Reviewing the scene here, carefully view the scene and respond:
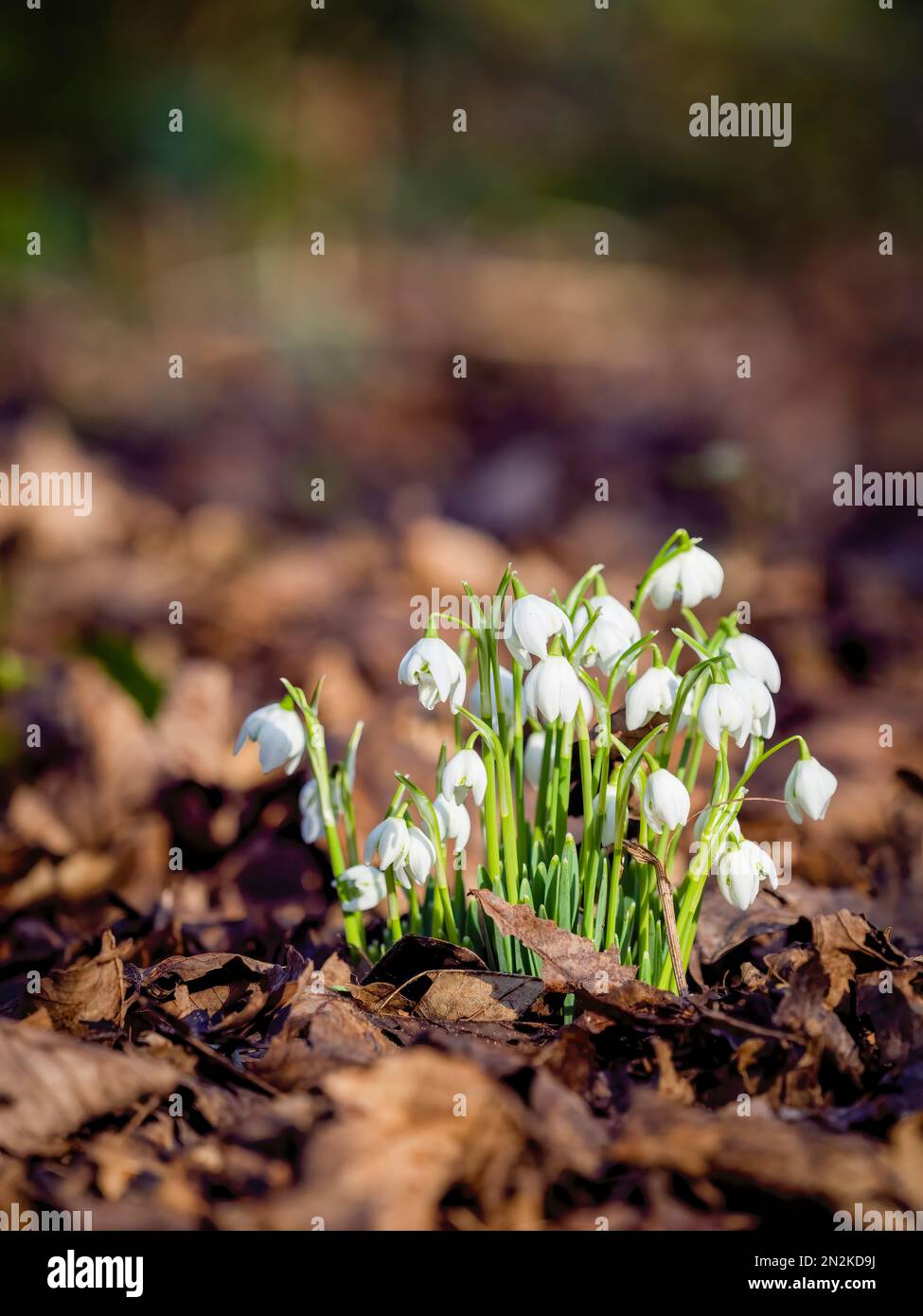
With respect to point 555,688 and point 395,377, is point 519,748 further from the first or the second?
point 395,377

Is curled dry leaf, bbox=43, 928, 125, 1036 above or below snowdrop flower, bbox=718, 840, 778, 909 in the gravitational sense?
below

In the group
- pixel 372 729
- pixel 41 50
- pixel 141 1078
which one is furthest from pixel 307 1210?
pixel 41 50

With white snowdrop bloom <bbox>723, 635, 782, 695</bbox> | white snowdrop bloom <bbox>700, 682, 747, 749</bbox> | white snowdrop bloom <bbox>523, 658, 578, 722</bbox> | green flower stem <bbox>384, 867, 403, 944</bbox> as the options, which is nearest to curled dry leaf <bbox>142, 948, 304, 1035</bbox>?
green flower stem <bbox>384, 867, 403, 944</bbox>

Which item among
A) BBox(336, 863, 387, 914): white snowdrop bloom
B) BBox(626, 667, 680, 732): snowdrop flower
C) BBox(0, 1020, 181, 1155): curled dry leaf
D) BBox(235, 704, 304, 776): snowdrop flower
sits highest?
BBox(626, 667, 680, 732): snowdrop flower

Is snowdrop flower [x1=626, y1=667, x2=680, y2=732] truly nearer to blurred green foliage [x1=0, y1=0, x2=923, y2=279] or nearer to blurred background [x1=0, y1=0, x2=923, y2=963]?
blurred background [x1=0, y1=0, x2=923, y2=963]

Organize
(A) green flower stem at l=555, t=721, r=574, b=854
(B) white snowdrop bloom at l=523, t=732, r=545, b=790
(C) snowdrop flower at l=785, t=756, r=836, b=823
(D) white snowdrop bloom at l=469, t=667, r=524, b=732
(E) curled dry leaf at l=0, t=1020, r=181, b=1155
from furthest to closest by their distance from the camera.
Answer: (B) white snowdrop bloom at l=523, t=732, r=545, b=790 < (D) white snowdrop bloom at l=469, t=667, r=524, b=732 < (A) green flower stem at l=555, t=721, r=574, b=854 < (C) snowdrop flower at l=785, t=756, r=836, b=823 < (E) curled dry leaf at l=0, t=1020, r=181, b=1155

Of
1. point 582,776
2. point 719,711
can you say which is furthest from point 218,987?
point 719,711

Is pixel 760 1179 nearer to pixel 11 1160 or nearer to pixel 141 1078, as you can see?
pixel 141 1078

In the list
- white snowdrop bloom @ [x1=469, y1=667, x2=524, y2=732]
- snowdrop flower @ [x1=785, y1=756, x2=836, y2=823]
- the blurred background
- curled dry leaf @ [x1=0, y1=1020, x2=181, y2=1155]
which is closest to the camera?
curled dry leaf @ [x1=0, y1=1020, x2=181, y2=1155]

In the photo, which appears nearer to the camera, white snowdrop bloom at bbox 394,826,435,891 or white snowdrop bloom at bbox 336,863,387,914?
white snowdrop bloom at bbox 394,826,435,891
